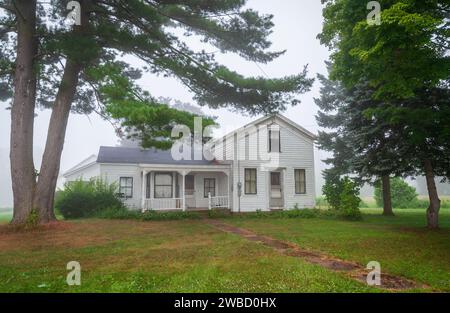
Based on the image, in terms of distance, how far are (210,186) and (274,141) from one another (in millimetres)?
5839

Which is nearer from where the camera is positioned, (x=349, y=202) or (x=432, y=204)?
(x=432, y=204)

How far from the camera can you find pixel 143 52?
41.1ft

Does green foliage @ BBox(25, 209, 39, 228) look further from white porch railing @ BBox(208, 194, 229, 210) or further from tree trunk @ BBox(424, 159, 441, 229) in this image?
tree trunk @ BBox(424, 159, 441, 229)

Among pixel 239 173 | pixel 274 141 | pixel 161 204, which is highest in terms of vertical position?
pixel 274 141

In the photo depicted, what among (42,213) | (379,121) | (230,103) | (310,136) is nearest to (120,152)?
(42,213)

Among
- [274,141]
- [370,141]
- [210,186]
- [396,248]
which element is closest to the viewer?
[396,248]

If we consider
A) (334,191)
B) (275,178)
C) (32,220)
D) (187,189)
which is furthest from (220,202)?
(32,220)

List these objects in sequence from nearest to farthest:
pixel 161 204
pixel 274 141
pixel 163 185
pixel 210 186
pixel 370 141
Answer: pixel 370 141
pixel 161 204
pixel 163 185
pixel 274 141
pixel 210 186

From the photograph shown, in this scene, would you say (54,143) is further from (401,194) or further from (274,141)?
(401,194)

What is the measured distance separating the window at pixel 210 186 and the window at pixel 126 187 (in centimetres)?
539

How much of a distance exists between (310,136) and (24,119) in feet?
58.7

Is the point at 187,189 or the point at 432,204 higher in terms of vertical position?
the point at 187,189

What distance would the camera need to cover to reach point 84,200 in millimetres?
17859

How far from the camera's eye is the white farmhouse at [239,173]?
2044cm
